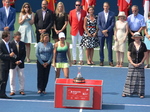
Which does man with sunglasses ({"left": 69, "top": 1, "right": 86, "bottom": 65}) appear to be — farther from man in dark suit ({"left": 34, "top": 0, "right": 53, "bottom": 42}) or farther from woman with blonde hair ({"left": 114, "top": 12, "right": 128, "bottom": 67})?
woman with blonde hair ({"left": 114, "top": 12, "right": 128, "bottom": 67})

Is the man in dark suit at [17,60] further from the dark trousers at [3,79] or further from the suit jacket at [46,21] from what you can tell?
the suit jacket at [46,21]

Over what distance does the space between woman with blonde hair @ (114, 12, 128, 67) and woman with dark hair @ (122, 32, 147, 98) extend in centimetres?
362

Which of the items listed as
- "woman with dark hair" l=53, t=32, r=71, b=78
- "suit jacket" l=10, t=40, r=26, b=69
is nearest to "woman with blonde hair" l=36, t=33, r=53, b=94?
"woman with dark hair" l=53, t=32, r=71, b=78

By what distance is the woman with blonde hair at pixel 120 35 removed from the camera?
703 inches

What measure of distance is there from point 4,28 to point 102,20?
3.68 m

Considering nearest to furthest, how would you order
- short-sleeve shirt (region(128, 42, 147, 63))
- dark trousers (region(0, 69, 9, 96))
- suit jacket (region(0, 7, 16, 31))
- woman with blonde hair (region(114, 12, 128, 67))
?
dark trousers (region(0, 69, 9, 96)) < short-sleeve shirt (region(128, 42, 147, 63)) < woman with blonde hair (region(114, 12, 128, 67)) < suit jacket (region(0, 7, 16, 31))

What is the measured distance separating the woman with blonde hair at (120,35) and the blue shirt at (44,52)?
172 inches

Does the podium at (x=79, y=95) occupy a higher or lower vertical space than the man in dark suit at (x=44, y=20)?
lower

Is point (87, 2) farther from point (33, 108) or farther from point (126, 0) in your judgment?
point (33, 108)

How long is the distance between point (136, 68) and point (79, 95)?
2229 millimetres

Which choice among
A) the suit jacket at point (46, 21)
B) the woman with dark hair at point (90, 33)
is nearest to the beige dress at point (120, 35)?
the woman with dark hair at point (90, 33)

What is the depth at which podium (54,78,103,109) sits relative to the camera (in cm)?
1291

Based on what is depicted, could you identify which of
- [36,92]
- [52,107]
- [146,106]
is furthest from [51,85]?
[146,106]

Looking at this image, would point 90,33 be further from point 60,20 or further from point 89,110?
point 89,110
